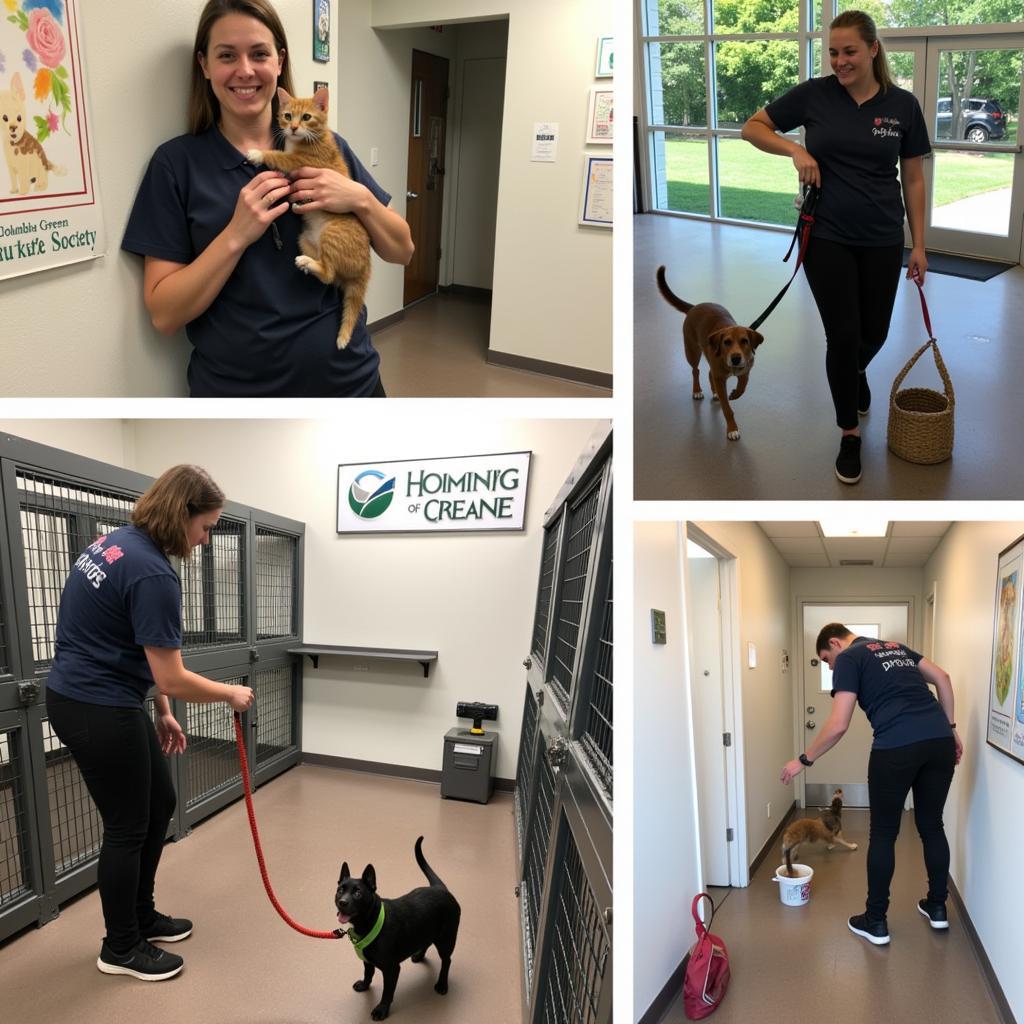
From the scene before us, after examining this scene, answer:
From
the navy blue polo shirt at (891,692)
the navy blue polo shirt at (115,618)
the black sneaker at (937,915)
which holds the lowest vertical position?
the black sneaker at (937,915)

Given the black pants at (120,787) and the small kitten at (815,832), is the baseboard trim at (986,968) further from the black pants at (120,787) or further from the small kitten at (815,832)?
the black pants at (120,787)

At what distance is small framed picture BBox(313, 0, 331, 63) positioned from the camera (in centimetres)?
201

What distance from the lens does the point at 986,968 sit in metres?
3.31

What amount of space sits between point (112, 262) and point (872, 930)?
12.5 feet

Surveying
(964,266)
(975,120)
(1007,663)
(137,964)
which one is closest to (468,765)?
(137,964)

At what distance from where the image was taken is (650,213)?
995 cm

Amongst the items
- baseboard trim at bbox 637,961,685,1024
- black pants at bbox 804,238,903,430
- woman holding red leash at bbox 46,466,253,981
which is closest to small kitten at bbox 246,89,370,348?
woman holding red leash at bbox 46,466,253,981

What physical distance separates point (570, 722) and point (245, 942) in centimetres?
157

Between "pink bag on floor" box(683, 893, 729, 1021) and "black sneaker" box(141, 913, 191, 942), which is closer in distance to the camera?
"black sneaker" box(141, 913, 191, 942)

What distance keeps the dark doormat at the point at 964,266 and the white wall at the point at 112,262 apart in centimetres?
571

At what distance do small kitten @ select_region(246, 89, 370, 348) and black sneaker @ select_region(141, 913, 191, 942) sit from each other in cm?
213

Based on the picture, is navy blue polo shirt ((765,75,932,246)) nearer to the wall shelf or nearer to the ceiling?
the ceiling

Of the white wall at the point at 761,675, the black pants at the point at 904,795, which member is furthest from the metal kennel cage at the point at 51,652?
the black pants at the point at 904,795

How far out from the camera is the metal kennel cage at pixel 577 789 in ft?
5.54
